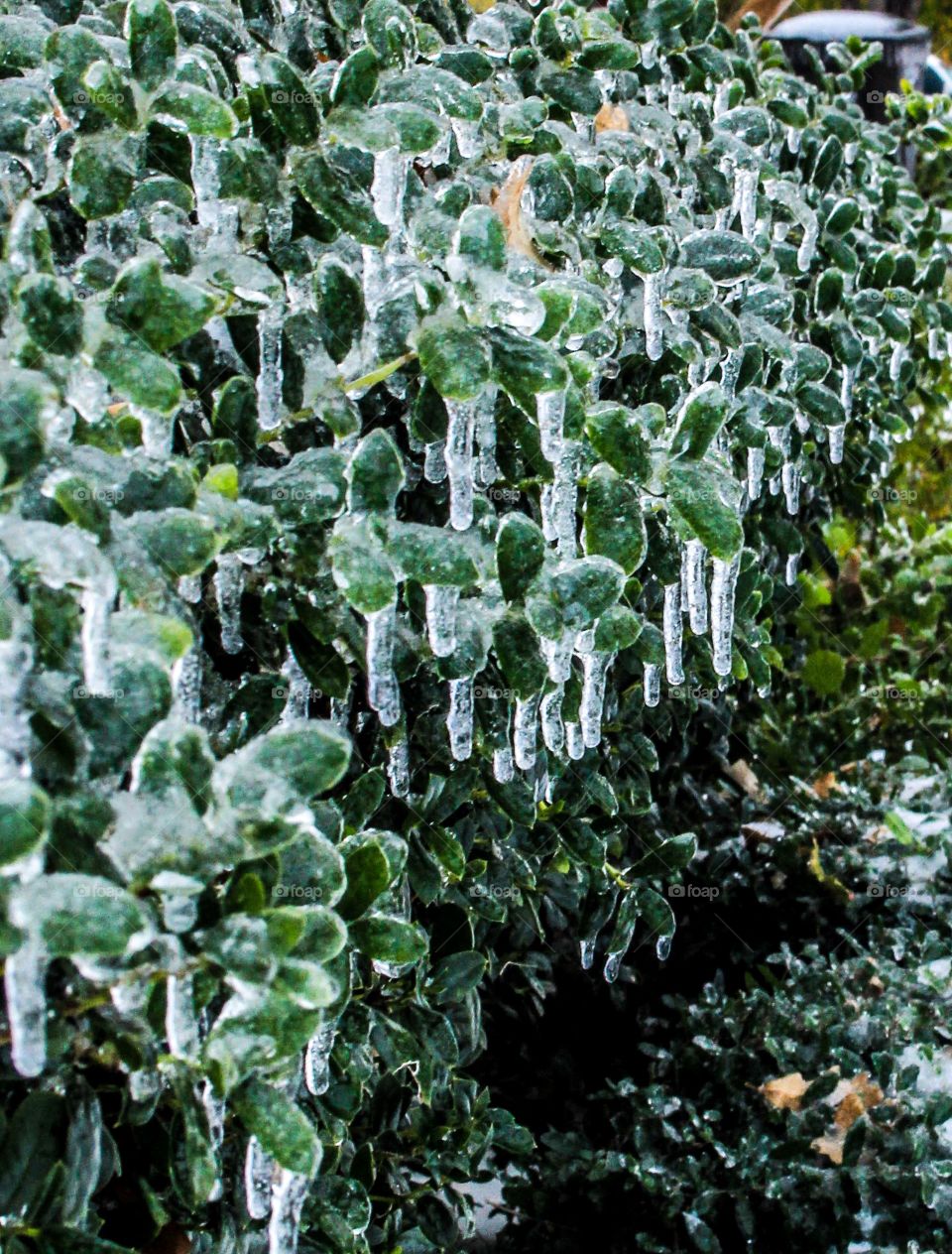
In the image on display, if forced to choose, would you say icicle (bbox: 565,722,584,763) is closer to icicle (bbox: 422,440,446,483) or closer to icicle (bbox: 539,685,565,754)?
icicle (bbox: 539,685,565,754)

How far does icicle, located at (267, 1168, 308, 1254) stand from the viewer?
3.64ft

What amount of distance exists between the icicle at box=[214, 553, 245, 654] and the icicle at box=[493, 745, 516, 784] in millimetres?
332

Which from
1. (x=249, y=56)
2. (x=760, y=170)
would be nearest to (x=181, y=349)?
(x=249, y=56)

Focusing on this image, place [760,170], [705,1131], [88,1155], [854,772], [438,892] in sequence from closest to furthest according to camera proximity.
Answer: [88,1155], [438,892], [760,170], [705,1131], [854,772]

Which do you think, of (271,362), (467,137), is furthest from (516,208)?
(271,362)

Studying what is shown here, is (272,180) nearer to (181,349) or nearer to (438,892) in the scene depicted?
(181,349)

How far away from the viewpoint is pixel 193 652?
1126 millimetres

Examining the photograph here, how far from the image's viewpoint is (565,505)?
56.9 inches

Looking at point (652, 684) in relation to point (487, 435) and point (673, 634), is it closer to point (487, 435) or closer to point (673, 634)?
point (673, 634)

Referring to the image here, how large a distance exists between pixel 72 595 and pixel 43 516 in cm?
→ 8

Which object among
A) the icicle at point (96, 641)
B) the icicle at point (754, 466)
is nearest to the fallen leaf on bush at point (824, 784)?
the icicle at point (754, 466)

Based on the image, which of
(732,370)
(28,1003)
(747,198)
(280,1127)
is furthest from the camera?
(747,198)

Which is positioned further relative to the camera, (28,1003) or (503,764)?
(503,764)

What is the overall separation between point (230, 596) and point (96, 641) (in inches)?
13.8
